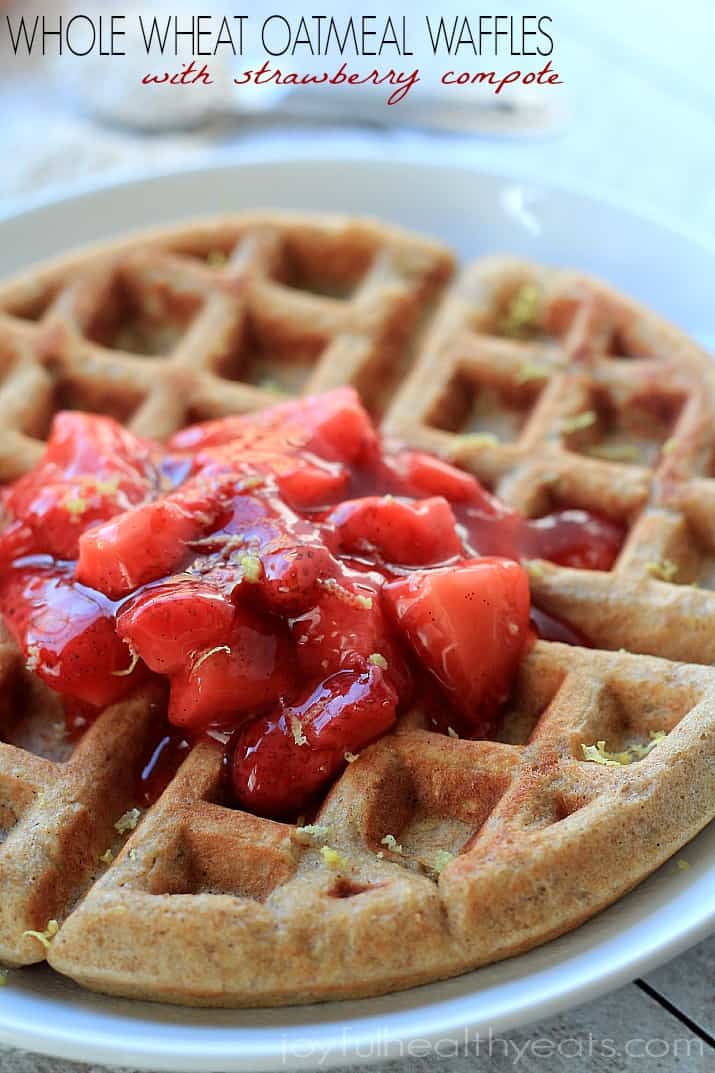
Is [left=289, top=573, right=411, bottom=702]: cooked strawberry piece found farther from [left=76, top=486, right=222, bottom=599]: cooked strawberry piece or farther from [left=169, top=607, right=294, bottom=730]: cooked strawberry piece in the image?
[left=76, top=486, right=222, bottom=599]: cooked strawberry piece

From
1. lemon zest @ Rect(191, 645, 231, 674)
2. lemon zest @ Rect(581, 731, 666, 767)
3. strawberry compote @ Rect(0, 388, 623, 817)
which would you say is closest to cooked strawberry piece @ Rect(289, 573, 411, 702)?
strawberry compote @ Rect(0, 388, 623, 817)

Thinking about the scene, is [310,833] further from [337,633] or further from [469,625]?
[469,625]

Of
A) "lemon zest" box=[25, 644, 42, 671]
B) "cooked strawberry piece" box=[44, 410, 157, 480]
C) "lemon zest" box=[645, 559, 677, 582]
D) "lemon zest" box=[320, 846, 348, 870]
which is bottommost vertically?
"lemon zest" box=[320, 846, 348, 870]

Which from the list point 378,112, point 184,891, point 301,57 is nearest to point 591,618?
point 184,891

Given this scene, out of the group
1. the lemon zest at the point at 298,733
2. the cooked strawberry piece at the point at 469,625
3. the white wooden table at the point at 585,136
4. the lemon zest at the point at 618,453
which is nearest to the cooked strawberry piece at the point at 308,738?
the lemon zest at the point at 298,733

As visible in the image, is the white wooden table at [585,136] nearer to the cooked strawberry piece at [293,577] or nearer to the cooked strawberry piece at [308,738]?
the cooked strawberry piece at [293,577]

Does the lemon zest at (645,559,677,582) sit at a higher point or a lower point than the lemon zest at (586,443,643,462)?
lower

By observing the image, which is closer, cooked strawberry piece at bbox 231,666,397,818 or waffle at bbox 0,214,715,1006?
waffle at bbox 0,214,715,1006
